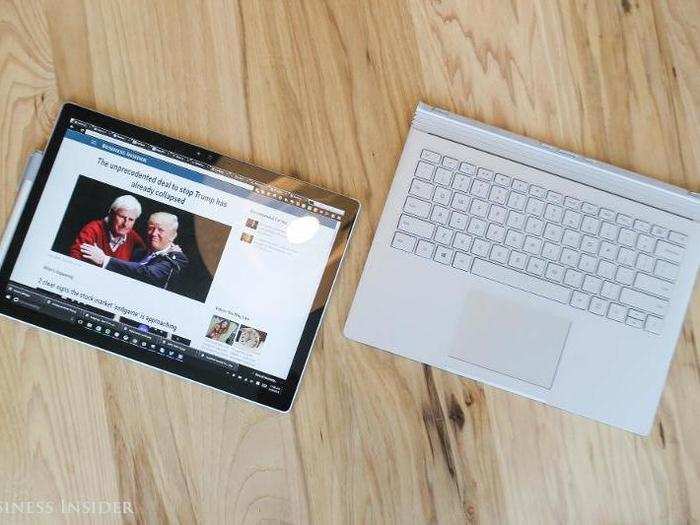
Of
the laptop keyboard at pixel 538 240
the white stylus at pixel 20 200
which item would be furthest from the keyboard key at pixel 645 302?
the white stylus at pixel 20 200

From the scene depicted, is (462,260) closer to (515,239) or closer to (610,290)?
(515,239)

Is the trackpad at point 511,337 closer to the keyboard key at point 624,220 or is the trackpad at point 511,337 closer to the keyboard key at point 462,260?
the keyboard key at point 462,260

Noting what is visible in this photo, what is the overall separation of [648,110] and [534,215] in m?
0.20

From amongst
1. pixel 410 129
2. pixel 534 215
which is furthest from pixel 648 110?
pixel 410 129

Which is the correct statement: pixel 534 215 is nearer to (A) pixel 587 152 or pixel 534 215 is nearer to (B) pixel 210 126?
(A) pixel 587 152

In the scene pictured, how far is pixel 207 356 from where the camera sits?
750 millimetres

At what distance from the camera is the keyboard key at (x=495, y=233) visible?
76 centimetres

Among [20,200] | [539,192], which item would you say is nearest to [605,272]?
[539,192]

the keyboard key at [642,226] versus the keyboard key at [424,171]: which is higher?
the keyboard key at [642,226]

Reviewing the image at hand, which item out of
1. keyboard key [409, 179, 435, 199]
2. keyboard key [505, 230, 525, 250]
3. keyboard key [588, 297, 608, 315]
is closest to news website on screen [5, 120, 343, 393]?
keyboard key [409, 179, 435, 199]

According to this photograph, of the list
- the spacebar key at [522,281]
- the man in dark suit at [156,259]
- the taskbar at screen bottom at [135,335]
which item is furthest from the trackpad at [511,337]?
the man in dark suit at [156,259]

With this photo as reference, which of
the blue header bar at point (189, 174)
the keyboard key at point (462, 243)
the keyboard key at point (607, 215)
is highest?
the keyboard key at point (607, 215)

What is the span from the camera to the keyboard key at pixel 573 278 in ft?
2.49

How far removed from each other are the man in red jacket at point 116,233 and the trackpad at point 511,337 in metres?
0.41
